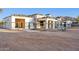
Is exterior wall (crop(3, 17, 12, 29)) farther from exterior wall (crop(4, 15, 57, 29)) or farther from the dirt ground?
the dirt ground

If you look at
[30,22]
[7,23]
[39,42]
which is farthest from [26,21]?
[39,42]

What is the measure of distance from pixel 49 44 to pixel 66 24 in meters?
0.53

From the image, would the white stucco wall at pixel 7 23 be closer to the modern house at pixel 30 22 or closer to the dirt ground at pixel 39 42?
the modern house at pixel 30 22

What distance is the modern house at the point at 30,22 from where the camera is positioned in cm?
471

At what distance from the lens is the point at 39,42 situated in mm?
4617

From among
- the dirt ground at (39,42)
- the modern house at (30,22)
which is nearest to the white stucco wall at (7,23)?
the modern house at (30,22)

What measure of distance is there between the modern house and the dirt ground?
0.16 metres

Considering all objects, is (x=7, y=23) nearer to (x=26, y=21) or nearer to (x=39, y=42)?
(x=26, y=21)

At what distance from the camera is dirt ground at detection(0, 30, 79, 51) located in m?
4.60

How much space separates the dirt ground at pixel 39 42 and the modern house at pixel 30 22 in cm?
16

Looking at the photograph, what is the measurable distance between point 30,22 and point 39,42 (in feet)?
1.49

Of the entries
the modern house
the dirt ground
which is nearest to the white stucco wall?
the modern house
